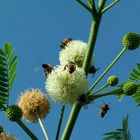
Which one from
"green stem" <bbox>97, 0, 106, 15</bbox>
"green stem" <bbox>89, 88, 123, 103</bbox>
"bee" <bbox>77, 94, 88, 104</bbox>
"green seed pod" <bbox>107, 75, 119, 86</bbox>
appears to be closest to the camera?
"bee" <bbox>77, 94, 88, 104</bbox>

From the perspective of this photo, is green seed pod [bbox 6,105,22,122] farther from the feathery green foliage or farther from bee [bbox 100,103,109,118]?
bee [bbox 100,103,109,118]

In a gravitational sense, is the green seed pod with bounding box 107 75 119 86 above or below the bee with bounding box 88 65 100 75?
below

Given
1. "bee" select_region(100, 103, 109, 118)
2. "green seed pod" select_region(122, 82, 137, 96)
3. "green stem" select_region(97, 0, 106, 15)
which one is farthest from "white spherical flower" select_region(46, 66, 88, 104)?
"bee" select_region(100, 103, 109, 118)

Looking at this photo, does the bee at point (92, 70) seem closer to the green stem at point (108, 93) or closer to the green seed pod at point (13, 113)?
the green stem at point (108, 93)

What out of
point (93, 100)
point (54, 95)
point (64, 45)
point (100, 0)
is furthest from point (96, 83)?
point (64, 45)

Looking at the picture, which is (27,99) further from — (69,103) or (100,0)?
(100,0)

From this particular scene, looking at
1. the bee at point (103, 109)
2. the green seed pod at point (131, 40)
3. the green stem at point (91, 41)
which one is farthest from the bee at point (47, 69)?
the bee at point (103, 109)

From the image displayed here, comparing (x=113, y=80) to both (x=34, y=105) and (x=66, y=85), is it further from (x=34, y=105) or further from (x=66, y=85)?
(x=34, y=105)
